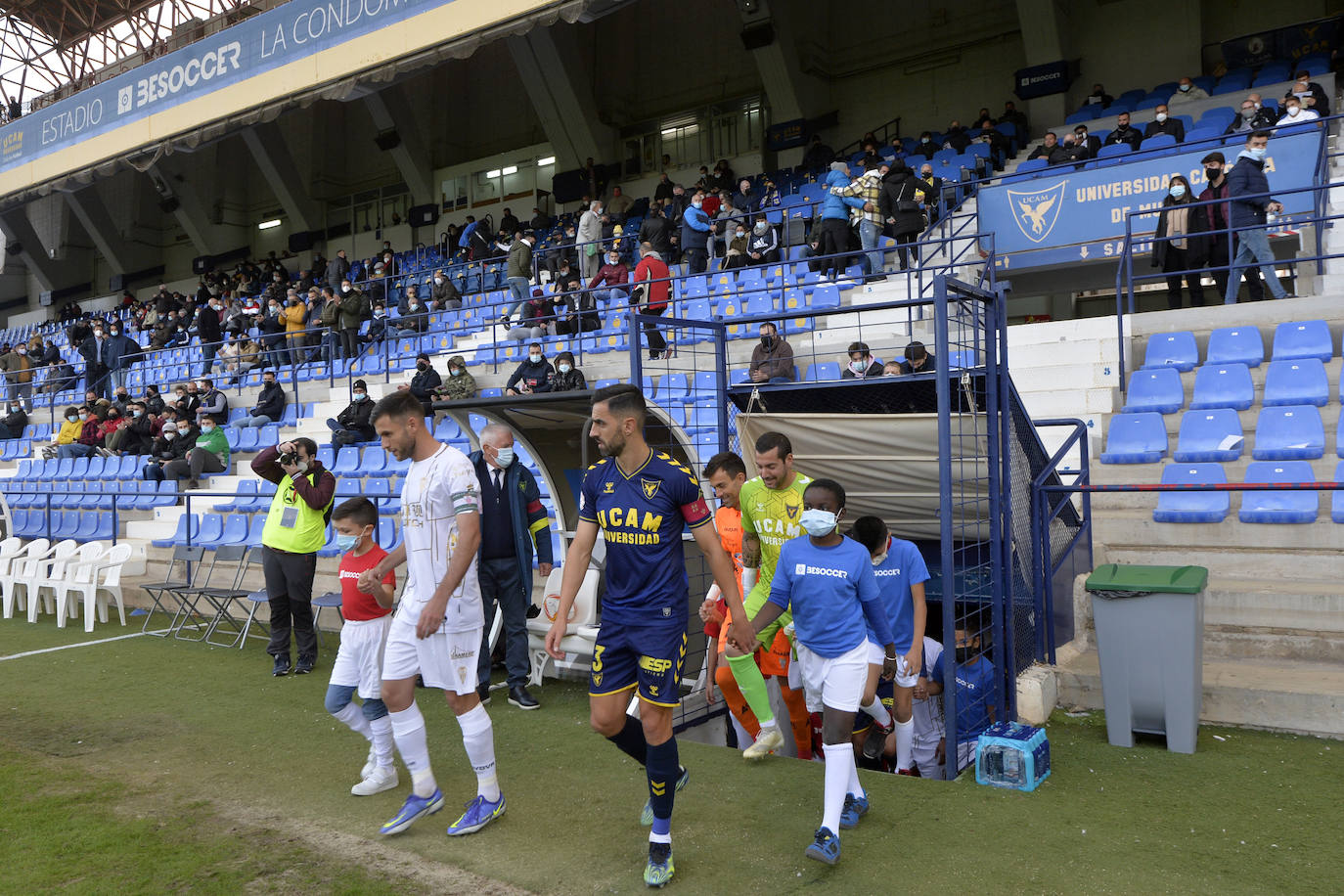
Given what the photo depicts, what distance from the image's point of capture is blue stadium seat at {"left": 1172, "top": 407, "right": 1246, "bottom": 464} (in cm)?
776

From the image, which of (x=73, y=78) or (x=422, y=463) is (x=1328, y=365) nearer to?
(x=422, y=463)

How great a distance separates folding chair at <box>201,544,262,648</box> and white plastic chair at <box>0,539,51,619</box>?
2.20 metres

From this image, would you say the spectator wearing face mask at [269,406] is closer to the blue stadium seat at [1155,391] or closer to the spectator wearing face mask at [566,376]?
the spectator wearing face mask at [566,376]

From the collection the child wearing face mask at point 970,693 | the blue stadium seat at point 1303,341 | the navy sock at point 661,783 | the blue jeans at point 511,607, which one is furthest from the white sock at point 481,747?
the blue stadium seat at point 1303,341

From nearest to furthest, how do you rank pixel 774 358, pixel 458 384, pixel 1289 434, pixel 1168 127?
pixel 1289 434 < pixel 774 358 < pixel 458 384 < pixel 1168 127

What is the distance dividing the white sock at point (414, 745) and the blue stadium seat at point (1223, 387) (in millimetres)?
7181

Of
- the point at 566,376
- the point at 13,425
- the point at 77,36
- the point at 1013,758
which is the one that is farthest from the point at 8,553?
the point at 77,36

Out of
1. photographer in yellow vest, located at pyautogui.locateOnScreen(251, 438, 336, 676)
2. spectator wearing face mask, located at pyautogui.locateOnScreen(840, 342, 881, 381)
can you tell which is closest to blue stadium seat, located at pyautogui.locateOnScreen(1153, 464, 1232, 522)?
spectator wearing face mask, located at pyautogui.locateOnScreen(840, 342, 881, 381)

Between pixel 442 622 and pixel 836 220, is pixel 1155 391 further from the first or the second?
pixel 442 622

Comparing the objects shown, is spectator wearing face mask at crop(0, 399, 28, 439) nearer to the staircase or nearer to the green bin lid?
the staircase

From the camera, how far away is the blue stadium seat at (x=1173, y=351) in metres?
9.16

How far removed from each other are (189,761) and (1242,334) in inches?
365

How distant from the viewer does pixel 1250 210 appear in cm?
991

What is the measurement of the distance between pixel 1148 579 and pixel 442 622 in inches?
145
